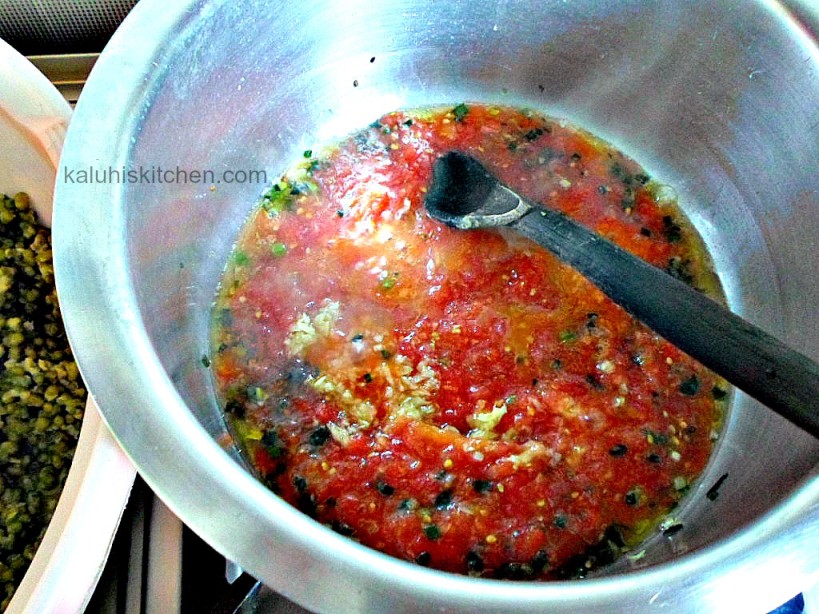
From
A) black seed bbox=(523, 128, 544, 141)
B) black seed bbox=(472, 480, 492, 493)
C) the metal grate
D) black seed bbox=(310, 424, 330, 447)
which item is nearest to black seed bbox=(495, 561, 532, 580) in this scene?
black seed bbox=(472, 480, 492, 493)

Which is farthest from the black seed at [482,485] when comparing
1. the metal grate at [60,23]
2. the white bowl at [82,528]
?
the metal grate at [60,23]

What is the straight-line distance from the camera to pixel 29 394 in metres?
1.19

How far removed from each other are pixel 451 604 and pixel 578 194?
1.05 m

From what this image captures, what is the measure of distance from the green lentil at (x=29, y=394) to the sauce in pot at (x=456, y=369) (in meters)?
0.30

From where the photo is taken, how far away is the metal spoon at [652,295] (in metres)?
0.89

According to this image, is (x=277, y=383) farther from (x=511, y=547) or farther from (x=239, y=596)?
(x=511, y=547)

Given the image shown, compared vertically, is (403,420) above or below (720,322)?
below

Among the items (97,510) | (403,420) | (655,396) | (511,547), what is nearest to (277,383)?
(403,420)

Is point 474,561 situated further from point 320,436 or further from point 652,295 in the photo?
point 652,295

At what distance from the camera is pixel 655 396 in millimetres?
1322

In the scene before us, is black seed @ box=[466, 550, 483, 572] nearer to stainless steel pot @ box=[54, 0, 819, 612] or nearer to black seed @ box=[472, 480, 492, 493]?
black seed @ box=[472, 480, 492, 493]

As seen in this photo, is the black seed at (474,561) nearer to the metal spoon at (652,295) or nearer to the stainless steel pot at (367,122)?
the stainless steel pot at (367,122)

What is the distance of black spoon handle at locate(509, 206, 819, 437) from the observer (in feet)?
2.88

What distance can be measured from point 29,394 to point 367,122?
98 cm
